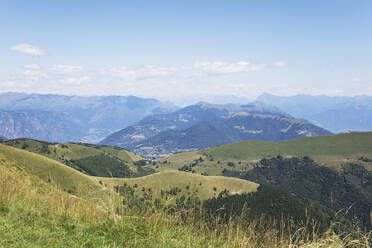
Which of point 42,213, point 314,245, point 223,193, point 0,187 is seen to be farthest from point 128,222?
point 223,193

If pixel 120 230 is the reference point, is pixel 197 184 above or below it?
below

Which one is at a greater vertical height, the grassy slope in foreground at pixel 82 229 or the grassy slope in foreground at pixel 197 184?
the grassy slope in foreground at pixel 82 229

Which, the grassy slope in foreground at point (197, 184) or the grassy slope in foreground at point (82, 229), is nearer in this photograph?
the grassy slope in foreground at point (82, 229)

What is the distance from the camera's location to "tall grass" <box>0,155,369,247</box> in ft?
22.7

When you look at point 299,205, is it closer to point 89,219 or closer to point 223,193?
point 223,193

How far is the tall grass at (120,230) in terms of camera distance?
6926mm

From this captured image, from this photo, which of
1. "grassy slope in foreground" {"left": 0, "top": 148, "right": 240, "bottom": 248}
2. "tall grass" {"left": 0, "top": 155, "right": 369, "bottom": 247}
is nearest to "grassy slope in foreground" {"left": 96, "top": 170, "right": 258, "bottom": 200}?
"grassy slope in foreground" {"left": 0, "top": 148, "right": 240, "bottom": 248}

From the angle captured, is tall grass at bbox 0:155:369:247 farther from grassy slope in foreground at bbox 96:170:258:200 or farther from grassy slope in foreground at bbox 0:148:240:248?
grassy slope in foreground at bbox 96:170:258:200

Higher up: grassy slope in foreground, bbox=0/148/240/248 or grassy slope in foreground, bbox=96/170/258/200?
grassy slope in foreground, bbox=0/148/240/248

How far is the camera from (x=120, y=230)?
25.3ft

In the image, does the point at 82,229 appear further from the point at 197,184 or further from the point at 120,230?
the point at 197,184

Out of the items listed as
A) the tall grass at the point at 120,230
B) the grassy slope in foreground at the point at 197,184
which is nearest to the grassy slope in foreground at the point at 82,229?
the tall grass at the point at 120,230

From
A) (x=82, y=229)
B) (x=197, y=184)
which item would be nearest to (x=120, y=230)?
(x=82, y=229)

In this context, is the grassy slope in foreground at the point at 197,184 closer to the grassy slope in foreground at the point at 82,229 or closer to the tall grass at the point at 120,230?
the grassy slope in foreground at the point at 82,229
